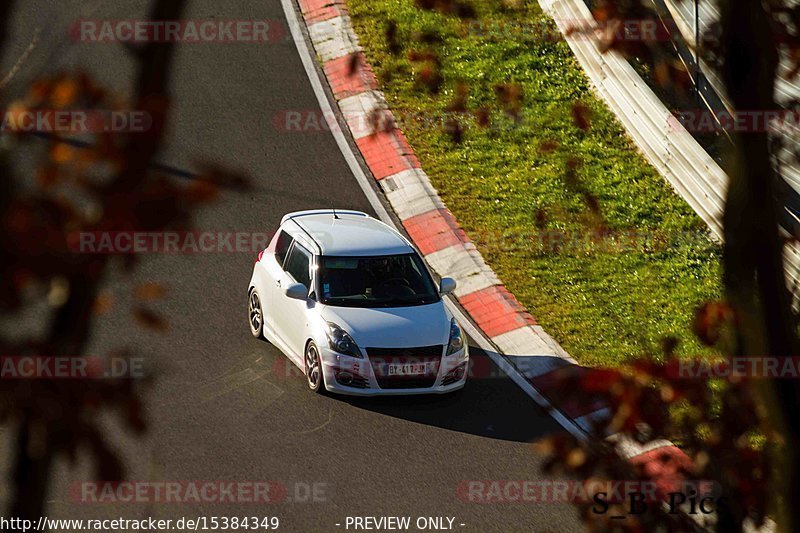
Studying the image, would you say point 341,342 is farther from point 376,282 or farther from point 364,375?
point 376,282

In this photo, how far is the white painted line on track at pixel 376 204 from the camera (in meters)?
12.0

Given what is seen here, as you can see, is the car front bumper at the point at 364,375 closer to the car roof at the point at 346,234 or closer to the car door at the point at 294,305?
the car door at the point at 294,305

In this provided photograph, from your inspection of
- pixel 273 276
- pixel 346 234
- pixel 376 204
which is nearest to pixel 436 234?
pixel 376 204

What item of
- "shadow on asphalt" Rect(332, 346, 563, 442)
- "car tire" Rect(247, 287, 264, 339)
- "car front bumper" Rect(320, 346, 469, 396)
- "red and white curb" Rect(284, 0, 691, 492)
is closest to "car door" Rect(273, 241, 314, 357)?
"car tire" Rect(247, 287, 264, 339)

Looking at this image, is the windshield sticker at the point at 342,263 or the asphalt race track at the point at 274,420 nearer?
the asphalt race track at the point at 274,420

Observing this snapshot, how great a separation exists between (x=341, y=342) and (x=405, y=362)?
2.31ft

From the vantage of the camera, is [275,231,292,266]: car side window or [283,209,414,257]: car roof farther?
[275,231,292,266]: car side window

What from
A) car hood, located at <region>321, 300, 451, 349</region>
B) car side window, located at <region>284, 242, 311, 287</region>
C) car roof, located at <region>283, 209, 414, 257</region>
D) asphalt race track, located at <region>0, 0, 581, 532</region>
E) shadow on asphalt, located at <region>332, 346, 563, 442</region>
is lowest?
shadow on asphalt, located at <region>332, 346, 563, 442</region>

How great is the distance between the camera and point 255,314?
13.2 metres

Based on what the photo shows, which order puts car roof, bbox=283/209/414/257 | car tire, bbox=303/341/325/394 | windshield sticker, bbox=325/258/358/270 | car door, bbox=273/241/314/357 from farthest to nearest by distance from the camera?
car roof, bbox=283/209/414/257 < windshield sticker, bbox=325/258/358/270 < car door, bbox=273/241/314/357 < car tire, bbox=303/341/325/394

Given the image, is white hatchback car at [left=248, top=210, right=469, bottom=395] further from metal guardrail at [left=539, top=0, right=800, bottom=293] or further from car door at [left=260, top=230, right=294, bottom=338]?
metal guardrail at [left=539, top=0, right=800, bottom=293]

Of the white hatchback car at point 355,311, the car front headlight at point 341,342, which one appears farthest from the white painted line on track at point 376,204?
the car front headlight at point 341,342

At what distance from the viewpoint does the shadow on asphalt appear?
11648 mm

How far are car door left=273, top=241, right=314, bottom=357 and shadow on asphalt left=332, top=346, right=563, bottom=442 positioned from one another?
87 cm
